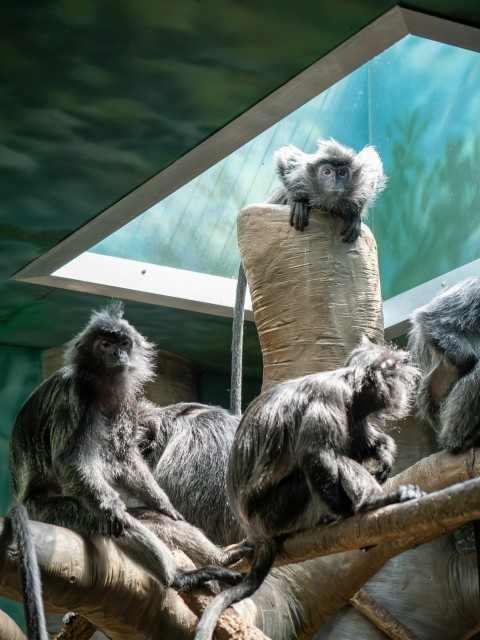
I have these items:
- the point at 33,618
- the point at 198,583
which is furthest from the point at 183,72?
the point at 33,618

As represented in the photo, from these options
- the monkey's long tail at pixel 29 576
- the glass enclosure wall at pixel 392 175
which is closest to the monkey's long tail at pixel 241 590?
the monkey's long tail at pixel 29 576

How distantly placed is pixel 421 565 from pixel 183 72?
12.5 feet

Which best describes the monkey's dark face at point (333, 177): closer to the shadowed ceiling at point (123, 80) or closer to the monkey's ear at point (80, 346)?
the shadowed ceiling at point (123, 80)

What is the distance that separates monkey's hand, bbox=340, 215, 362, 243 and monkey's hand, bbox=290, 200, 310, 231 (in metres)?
0.22

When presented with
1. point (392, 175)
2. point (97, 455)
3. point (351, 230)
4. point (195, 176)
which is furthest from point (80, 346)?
point (392, 175)

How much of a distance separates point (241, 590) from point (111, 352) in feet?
4.07

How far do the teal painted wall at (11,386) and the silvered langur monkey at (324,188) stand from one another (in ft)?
8.28

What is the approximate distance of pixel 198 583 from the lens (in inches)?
153

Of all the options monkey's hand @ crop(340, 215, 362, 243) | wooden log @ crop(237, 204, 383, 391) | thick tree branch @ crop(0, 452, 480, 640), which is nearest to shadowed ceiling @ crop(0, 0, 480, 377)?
wooden log @ crop(237, 204, 383, 391)

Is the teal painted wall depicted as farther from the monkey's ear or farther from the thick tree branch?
the thick tree branch

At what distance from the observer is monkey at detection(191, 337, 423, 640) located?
3.55 m

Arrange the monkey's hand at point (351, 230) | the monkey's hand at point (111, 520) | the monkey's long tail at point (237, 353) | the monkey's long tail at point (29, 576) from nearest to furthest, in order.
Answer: the monkey's long tail at point (29, 576) < the monkey's hand at point (111, 520) < the monkey's hand at point (351, 230) < the monkey's long tail at point (237, 353)

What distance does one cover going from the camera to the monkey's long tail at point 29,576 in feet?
10.5

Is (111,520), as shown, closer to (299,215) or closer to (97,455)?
(97,455)
